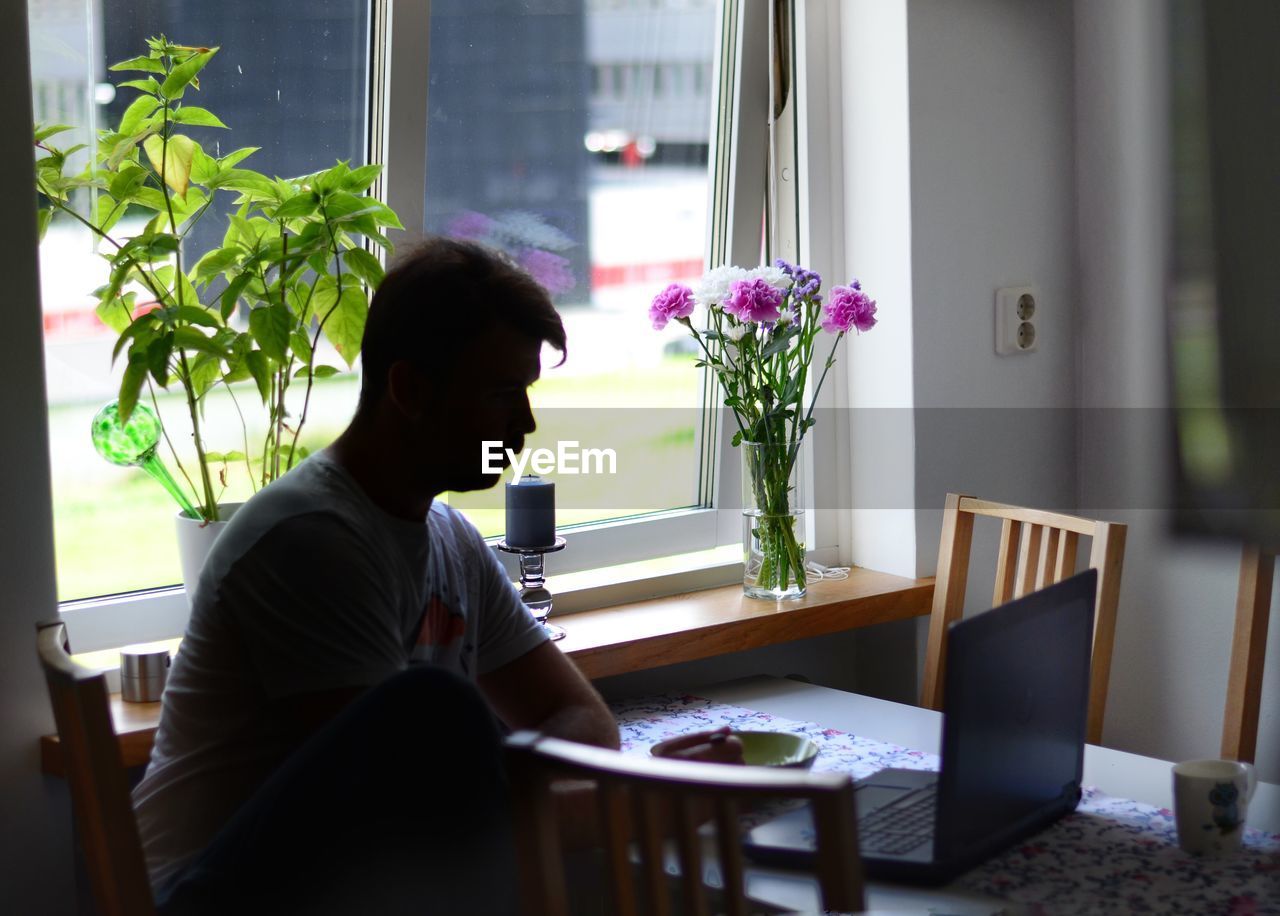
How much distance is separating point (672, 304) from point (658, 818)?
1.26m

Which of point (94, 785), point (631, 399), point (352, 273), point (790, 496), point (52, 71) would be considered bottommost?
point (94, 785)

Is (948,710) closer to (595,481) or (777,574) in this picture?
(777,574)

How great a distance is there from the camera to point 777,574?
87.1 inches

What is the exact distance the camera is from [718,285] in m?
2.03

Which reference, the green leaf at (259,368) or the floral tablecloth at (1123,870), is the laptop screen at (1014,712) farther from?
the green leaf at (259,368)

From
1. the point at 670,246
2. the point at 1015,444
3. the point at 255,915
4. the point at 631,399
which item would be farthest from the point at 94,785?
the point at 1015,444

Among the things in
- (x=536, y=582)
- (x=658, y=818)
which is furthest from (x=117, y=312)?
(x=658, y=818)

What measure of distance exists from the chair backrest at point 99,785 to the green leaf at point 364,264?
700 millimetres

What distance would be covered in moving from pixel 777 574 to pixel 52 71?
1.35m

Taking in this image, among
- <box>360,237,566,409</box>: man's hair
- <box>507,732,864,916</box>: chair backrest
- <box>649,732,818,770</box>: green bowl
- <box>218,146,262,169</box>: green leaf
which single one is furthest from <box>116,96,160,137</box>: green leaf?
<box>507,732,864,916</box>: chair backrest

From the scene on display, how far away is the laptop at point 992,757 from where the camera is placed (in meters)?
1.12

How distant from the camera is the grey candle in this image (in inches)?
75.9

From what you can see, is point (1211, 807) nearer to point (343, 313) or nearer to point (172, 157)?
point (343, 313)
